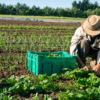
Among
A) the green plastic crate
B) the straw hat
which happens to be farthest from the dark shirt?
the green plastic crate

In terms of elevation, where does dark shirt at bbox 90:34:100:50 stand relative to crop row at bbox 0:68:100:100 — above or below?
above

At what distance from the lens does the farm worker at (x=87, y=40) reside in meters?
3.03

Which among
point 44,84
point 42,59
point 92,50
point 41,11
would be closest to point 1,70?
point 42,59

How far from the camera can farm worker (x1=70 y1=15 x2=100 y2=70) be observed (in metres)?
3.03

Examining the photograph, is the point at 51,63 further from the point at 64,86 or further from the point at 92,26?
the point at 92,26

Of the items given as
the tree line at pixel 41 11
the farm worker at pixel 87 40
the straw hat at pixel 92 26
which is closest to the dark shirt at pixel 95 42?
the farm worker at pixel 87 40

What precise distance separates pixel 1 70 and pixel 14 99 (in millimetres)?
1314

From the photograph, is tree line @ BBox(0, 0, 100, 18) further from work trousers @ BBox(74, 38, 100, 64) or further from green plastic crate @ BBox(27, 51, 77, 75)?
green plastic crate @ BBox(27, 51, 77, 75)

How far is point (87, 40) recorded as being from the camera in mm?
3164

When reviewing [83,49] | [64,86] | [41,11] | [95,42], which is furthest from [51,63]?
[41,11]

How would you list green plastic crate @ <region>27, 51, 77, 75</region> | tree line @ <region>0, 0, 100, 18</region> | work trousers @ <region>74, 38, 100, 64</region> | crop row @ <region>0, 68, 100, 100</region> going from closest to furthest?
1. crop row @ <region>0, 68, 100, 100</region>
2. green plastic crate @ <region>27, 51, 77, 75</region>
3. work trousers @ <region>74, 38, 100, 64</region>
4. tree line @ <region>0, 0, 100, 18</region>

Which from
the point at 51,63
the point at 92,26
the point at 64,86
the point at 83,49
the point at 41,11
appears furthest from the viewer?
the point at 41,11

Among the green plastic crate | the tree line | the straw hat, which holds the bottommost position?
the green plastic crate

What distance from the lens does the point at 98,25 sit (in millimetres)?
3018
